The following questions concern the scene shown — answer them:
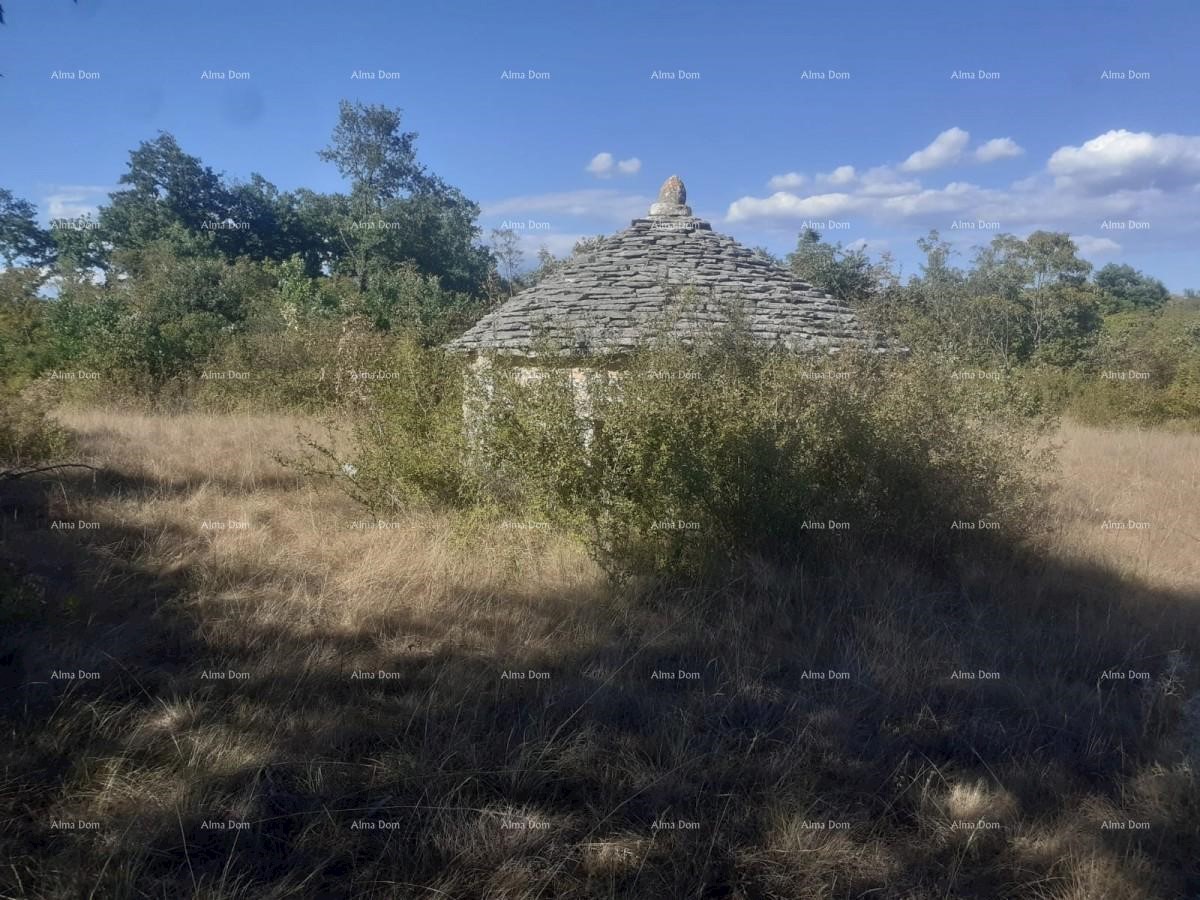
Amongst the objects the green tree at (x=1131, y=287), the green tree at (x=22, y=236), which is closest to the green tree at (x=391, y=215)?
the green tree at (x=22, y=236)

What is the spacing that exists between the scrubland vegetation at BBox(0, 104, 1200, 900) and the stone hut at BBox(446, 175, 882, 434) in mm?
432

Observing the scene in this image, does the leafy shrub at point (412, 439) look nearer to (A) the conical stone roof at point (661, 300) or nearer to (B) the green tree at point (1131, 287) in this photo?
(A) the conical stone roof at point (661, 300)

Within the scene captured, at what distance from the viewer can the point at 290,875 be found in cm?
298

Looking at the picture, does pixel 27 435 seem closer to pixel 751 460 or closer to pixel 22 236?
pixel 751 460

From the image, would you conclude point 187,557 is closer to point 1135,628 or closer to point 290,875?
point 290,875

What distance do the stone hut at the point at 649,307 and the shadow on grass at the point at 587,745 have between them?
2.41 meters

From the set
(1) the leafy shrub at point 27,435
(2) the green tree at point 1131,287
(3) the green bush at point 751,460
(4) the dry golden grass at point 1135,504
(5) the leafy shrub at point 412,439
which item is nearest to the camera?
(3) the green bush at point 751,460

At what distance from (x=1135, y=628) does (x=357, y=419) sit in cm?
769

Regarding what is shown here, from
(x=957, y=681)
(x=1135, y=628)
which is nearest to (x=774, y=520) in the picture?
(x=957, y=681)

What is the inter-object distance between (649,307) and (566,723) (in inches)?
222

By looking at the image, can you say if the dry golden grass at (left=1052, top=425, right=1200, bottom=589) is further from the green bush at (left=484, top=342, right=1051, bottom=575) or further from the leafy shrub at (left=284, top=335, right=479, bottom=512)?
the leafy shrub at (left=284, top=335, right=479, bottom=512)

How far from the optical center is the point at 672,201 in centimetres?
1175

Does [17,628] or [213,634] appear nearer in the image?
[17,628]

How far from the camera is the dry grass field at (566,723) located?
3.17m
